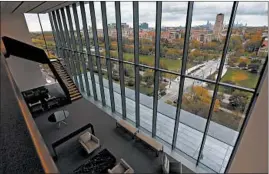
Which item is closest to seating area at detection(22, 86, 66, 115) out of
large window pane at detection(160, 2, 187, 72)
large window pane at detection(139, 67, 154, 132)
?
large window pane at detection(139, 67, 154, 132)

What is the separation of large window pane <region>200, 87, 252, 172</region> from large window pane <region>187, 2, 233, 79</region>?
0.84 meters

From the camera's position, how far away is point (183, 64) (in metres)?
4.91

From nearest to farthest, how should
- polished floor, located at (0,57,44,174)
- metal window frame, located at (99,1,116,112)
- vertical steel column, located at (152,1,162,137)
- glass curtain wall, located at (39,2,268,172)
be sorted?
polished floor, located at (0,57,44,174) → glass curtain wall, located at (39,2,268,172) → vertical steel column, located at (152,1,162,137) → metal window frame, located at (99,1,116,112)

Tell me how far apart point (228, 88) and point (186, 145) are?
3.08 metres

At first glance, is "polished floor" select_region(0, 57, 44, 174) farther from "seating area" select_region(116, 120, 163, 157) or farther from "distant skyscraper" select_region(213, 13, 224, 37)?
"seating area" select_region(116, 120, 163, 157)

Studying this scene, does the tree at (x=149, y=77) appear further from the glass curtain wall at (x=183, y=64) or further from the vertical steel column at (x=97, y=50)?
the vertical steel column at (x=97, y=50)

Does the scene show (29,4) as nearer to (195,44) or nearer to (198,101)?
(195,44)

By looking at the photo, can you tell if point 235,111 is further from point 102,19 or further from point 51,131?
point 51,131

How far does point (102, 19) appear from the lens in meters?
6.89

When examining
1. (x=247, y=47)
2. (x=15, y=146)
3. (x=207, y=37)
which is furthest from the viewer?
(x=207, y=37)

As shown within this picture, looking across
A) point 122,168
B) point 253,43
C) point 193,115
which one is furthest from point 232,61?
point 122,168

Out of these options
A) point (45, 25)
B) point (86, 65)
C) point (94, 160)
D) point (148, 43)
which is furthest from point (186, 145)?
point (45, 25)

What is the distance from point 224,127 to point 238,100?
1.10 metres

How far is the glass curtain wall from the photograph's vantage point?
12.7 feet
